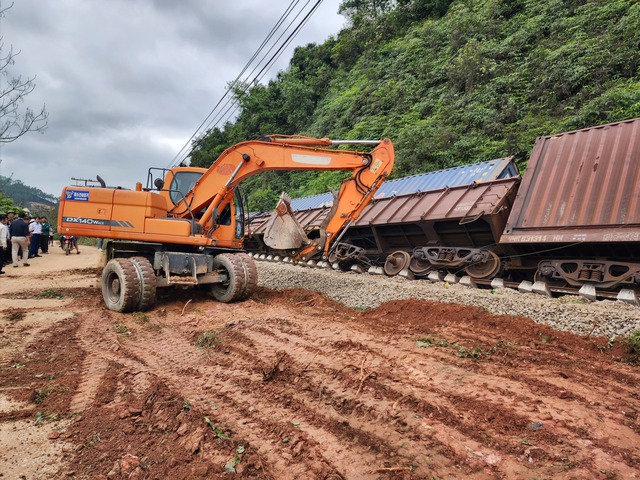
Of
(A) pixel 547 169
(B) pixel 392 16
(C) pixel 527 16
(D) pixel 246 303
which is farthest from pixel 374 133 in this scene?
(D) pixel 246 303

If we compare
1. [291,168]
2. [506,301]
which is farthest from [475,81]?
[506,301]

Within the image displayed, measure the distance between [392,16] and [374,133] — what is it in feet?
49.1

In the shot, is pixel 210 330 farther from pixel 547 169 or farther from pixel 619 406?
pixel 547 169

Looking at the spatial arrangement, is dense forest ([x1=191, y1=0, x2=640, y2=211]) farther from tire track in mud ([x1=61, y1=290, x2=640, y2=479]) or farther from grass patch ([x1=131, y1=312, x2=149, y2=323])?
tire track in mud ([x1=61, y1=290, x2=640, y2=479])

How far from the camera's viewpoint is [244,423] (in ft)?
8.71

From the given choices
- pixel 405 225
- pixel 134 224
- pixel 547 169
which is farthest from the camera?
pixel 405 225

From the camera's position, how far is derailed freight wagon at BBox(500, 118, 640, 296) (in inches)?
241

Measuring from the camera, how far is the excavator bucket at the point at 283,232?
297 inches

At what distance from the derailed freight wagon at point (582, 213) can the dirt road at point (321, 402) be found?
2597mm

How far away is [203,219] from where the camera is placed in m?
6.93

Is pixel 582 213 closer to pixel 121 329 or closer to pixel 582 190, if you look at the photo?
pixel 582 190

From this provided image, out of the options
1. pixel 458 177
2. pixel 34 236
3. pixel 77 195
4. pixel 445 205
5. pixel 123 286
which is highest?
pixel 458 177

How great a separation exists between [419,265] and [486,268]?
5.48 ft

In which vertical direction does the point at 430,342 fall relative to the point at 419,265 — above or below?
below
